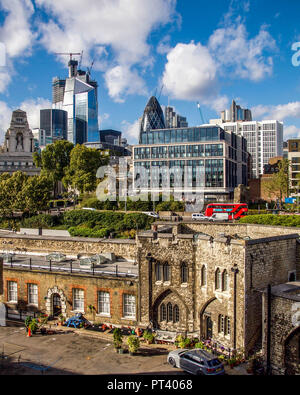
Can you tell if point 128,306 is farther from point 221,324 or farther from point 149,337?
point 221,324

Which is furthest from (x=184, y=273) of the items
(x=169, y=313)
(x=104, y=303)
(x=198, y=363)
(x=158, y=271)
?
(x=198, y=363)

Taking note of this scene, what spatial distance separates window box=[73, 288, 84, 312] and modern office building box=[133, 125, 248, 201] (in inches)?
A: 2445

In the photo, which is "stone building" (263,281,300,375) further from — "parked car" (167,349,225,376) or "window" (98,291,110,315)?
"window" (98,291,110,315)

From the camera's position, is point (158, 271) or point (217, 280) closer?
point (217, 280)

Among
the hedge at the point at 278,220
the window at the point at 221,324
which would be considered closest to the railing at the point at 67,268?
the window at the point at 221,324

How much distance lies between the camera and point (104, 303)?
29141 mm

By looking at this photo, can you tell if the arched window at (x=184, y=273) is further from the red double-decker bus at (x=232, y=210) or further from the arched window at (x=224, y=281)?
the red double-decker bus at (x=232, y=210)

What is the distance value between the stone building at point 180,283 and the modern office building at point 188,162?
59.0 metres

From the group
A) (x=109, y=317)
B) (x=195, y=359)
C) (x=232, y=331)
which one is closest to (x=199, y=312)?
(x=232, y=331)

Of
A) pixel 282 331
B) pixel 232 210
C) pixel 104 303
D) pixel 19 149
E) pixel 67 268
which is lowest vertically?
pixel 104 303

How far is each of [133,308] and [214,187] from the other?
222 feet

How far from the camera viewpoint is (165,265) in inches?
1085

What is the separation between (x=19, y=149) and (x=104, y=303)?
3516 inches
